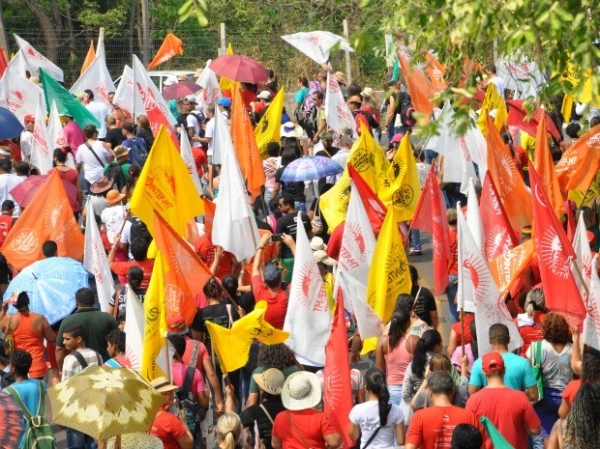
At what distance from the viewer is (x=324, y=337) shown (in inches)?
407

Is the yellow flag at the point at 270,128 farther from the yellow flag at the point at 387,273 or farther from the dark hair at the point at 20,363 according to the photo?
the dark hair at the point at 20,363

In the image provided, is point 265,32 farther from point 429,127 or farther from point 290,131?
point 429,127

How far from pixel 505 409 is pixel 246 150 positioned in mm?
7751

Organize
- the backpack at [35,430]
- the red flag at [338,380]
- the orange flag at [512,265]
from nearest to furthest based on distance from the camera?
the backpack at [35,430] → the red flag at [338,380] → the orange flag at [512,265]

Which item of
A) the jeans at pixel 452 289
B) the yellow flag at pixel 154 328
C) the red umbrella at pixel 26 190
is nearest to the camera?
the yellow flag at pixel 154 328

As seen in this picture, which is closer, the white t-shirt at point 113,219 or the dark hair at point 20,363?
the dark hair at point 20,363

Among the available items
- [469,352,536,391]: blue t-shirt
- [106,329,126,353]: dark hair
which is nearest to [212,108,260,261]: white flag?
[106,329,126,353]: dark hair

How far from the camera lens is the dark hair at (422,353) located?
912 cm

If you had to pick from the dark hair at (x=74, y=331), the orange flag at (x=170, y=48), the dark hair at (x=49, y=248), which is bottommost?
the orange flag at (x=170, y=48)

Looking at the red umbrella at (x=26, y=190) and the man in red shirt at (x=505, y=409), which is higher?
the man in red shirt at (x=505, y=409)

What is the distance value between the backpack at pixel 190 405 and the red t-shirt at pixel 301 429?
939mm

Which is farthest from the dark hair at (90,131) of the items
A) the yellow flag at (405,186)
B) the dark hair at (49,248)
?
the dark hair at (49,248)

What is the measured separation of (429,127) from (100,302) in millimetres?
5838

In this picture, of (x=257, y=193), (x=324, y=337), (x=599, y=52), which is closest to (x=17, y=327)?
(x=324, y=337)
